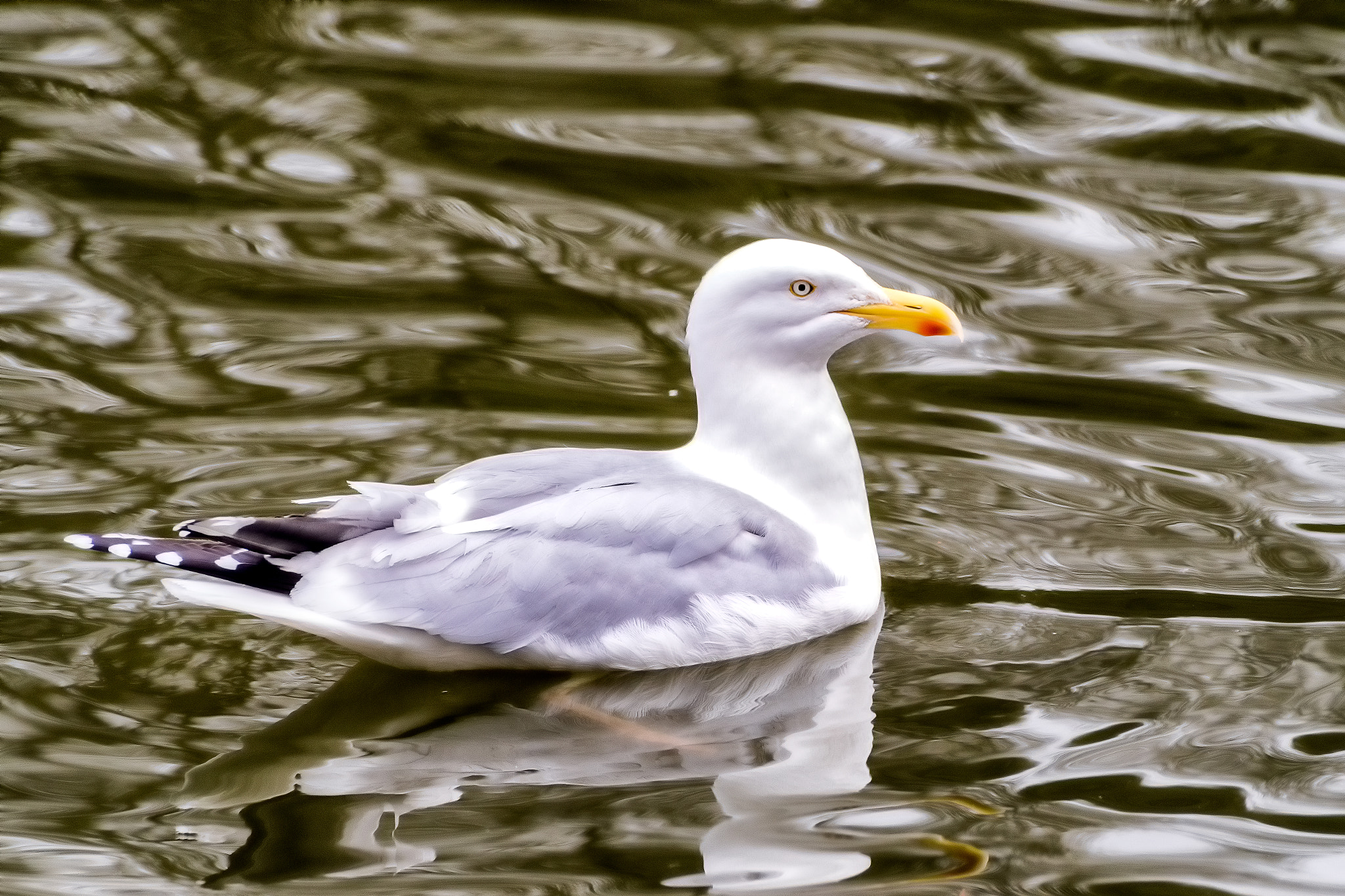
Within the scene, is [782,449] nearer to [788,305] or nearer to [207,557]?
[788,305]

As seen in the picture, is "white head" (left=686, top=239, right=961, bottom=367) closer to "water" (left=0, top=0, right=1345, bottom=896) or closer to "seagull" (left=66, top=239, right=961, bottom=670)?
"seagull" (left=66, top=239, right=961, bottom=670)

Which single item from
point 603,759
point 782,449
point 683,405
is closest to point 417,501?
point 603,759

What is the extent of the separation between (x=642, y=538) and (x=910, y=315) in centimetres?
100

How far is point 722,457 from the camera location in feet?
16.7

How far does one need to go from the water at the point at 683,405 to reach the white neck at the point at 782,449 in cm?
33

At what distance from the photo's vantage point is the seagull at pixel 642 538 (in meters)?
4.48

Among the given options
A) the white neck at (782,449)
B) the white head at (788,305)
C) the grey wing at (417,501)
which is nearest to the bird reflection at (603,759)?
the white neck at (782,449)

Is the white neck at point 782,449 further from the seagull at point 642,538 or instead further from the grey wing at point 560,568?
the grey wing at point 560,568

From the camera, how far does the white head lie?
4.96 meters

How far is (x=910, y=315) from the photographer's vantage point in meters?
5.04

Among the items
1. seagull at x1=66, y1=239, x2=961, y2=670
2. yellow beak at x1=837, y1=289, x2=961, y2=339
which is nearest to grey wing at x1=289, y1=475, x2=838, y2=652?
seagull at x1=66, y1=239, x2=961, y2=670

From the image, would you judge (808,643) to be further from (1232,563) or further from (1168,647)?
(1232,563)

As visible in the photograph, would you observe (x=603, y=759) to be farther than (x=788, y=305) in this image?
No

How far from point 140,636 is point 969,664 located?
214cm
